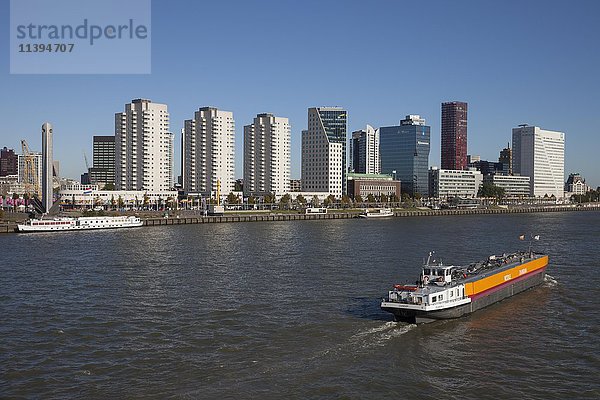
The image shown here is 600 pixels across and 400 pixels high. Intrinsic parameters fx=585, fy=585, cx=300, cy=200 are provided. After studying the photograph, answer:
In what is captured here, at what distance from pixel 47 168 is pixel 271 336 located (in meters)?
109

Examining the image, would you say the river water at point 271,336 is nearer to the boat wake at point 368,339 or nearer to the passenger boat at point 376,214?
the boat wake at point 368,339

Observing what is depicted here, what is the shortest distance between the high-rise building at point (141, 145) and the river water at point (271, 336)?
11697 centimetres

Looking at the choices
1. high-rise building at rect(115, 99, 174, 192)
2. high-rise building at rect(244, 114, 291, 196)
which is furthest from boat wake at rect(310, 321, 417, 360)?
high-rise building at rect(244, 114, 291, 196)

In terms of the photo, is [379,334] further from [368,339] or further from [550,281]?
Answer: [550,281]

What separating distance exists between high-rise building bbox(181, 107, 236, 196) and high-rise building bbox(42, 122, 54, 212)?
64.5 metres

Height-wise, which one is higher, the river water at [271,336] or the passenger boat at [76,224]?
the passenger boat at [76,224]

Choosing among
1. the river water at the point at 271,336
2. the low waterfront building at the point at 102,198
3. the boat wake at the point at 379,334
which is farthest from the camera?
the low waterfront building at the point at 102,198

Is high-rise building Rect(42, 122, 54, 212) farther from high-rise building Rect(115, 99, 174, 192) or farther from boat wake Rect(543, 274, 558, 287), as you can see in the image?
boat wake Rect(543, 274, 558, 287)

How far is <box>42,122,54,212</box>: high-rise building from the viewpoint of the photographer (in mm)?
124250

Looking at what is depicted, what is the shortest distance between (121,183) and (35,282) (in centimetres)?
13406

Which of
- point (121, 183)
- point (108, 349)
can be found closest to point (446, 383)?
point (108, 349)

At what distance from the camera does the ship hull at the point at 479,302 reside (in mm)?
32406

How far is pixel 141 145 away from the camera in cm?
17025

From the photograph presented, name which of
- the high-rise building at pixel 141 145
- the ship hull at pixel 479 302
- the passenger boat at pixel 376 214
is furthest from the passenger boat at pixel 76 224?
the ship hull at pixel 479 302
